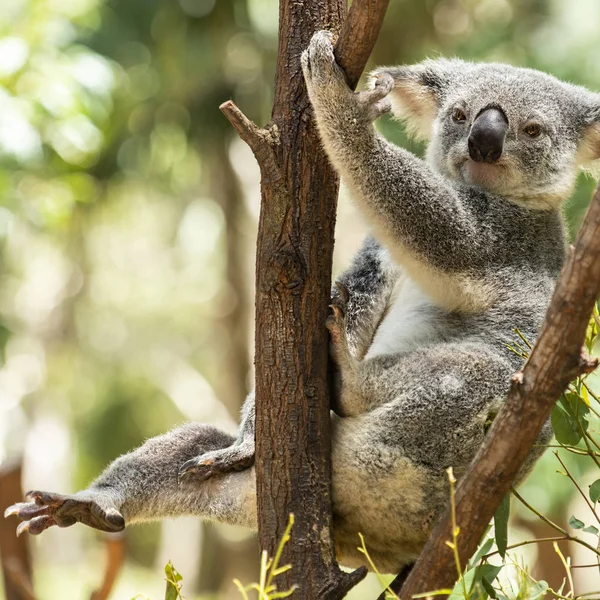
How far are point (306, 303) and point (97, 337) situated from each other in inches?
654

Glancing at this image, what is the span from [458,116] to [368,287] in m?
0.68

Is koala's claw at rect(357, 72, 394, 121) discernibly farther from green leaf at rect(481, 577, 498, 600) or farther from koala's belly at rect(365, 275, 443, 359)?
green leaf at rect(481, 577, 498, 600)

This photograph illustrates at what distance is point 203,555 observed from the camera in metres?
13.8

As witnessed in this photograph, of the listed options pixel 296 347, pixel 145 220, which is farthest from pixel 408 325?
pixel 145 220

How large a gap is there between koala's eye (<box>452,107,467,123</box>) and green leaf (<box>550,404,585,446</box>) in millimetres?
1210

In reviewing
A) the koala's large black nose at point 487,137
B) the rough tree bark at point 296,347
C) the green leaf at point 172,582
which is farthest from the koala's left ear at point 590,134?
the green leaf at point 172,582

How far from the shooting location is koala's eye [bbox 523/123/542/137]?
3.00 meters

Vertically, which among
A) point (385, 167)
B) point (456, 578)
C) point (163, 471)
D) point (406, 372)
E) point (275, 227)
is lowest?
point (456, 578)

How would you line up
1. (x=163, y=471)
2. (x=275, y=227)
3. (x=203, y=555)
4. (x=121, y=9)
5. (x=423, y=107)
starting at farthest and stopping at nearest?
(x=203, y=555) < (x=121, y=9) < (x=423, y=107) < (x=163, y=471) < (x=275, y=227)

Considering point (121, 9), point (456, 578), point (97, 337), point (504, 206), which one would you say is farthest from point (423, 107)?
point (97, 337)

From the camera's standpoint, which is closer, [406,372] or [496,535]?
[496,535]

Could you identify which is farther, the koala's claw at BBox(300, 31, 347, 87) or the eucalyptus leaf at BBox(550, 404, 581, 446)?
the koala's claw at BBox(300, 31, 347, 87)

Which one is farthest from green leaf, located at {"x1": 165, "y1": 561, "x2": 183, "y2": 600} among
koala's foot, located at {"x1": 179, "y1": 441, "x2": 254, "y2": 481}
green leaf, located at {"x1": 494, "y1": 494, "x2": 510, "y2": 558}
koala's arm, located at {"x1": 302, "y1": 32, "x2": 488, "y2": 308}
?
koala's arm, located at {"x1": 302, "y1": 32, "x2": 488, "y2": 308}

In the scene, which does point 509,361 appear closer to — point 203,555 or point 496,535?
point 496,535
